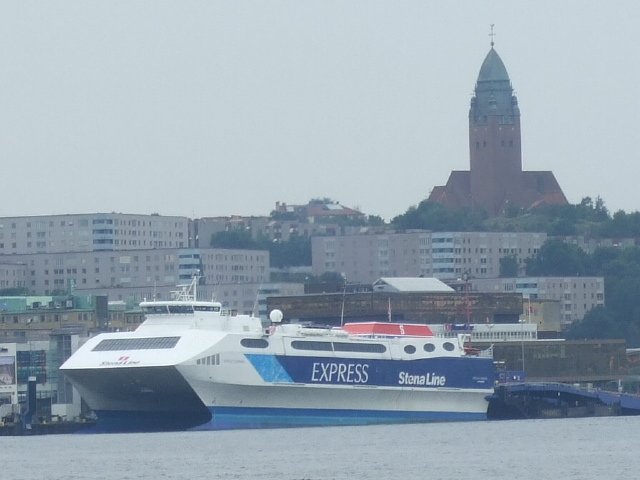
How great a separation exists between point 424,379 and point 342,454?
92.9ft

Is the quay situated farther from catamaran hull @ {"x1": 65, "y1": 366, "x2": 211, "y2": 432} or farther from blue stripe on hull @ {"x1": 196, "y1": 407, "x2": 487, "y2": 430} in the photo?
catamaran hull @ {"x1": 65, "y1": 366, "x2": 211, "y2": 432}

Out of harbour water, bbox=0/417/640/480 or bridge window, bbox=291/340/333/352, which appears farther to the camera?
bridge window, bbox=291/340/333/352

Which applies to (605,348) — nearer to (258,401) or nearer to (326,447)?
(258,401)

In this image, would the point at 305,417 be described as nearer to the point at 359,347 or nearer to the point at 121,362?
the point at 359,347

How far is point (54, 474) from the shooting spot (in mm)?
97250

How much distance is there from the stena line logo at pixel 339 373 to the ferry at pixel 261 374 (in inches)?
1.9

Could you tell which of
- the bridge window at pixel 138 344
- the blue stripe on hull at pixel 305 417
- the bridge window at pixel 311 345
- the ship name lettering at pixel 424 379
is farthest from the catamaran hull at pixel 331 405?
the bridge window at pixel 138 344

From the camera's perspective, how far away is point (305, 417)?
128 m

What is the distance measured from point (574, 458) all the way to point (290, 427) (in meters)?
27.8

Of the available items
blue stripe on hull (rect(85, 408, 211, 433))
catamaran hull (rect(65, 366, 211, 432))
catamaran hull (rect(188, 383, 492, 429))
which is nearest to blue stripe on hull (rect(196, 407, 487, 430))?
catamaran hull (rect(188, 383, 492, 429))

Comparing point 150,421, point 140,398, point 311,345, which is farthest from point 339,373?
point 140,398

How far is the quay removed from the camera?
139625 millimetres

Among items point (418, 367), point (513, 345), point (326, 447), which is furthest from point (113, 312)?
point (326, 447)

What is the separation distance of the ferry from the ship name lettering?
0.05 metres
